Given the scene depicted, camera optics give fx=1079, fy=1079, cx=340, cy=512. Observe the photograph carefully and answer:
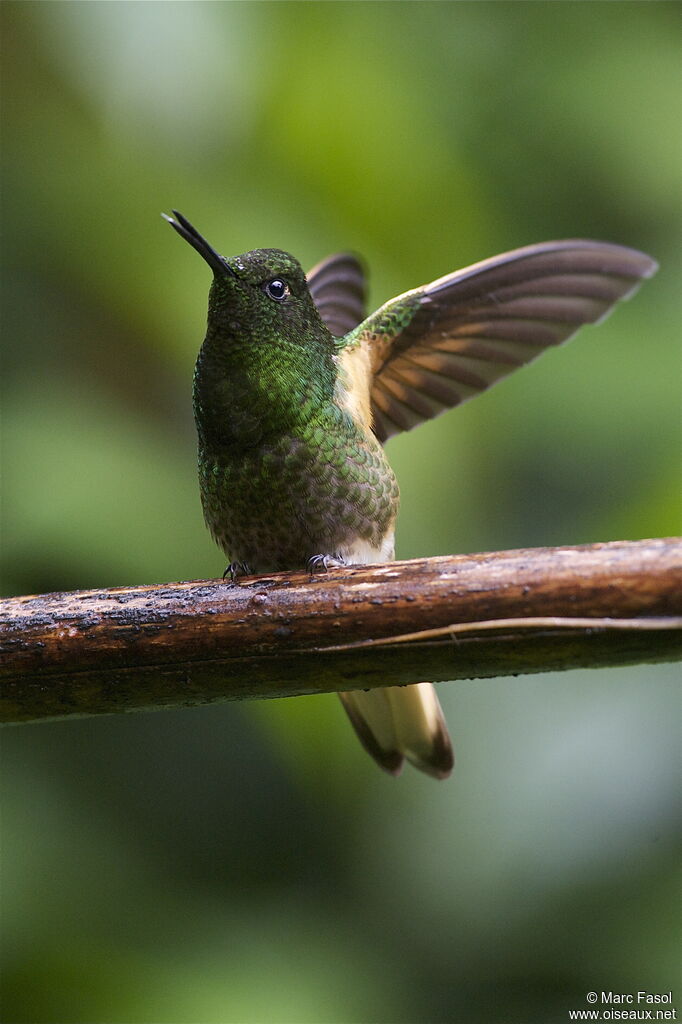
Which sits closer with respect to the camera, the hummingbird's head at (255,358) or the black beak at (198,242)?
the black beak at (198,242)

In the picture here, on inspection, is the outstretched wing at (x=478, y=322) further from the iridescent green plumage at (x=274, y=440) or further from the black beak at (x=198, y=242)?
the black beak at (x=198, y=242)

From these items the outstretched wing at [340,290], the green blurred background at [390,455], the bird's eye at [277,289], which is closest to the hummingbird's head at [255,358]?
the bird's eye at [277,289]

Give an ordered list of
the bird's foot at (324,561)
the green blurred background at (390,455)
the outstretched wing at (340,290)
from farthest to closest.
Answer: the outstretched wing at (340,290) → the green blurred background at (390,455) → the bird's foot at (324,561)

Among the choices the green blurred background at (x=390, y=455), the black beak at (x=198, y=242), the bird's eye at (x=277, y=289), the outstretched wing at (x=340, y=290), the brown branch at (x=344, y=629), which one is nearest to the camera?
the brown branch at (x=344, y=629)

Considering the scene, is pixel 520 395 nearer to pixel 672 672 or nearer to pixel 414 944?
pixel 672 672

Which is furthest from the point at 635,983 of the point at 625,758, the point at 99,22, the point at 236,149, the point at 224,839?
the point at 99,22

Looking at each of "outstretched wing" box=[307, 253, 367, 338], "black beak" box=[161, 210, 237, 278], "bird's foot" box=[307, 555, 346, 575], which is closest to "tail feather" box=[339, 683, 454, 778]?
"bird's foot" box=[307, 555, 346, 575]
